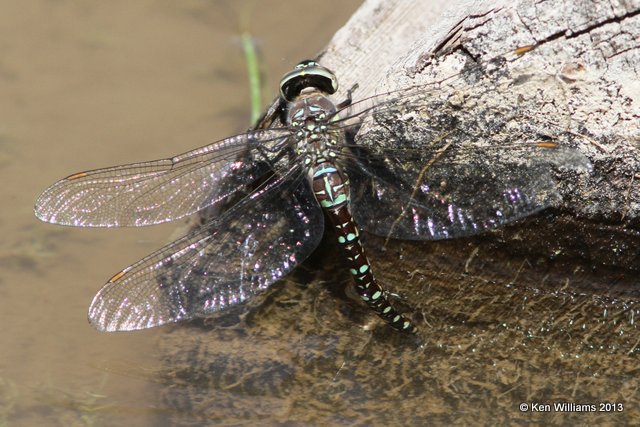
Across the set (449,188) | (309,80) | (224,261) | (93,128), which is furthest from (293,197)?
(93,128)

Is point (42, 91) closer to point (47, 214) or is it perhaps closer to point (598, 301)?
point (47, 214)

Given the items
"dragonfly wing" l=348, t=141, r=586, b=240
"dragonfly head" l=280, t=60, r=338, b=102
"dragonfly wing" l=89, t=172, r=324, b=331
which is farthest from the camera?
"dragonfly head" l=280, t=60, r=338, b=102

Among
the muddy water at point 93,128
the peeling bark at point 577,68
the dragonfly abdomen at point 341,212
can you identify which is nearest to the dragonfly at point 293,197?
the dragonfly abdomen at point 341,212

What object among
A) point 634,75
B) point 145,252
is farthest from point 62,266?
point 634,75

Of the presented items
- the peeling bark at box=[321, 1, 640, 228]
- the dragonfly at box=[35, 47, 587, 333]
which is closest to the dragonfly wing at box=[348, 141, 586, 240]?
the dragonfly at box=[35, 47, 587, 333]

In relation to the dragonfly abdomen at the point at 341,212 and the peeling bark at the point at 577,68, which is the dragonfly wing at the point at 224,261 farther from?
the peeling bark at the point at 577,68

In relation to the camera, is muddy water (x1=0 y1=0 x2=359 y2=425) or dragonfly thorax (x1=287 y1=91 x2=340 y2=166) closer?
dragonfly thorax (x1=287 y1=91 x2=340 y2=166)

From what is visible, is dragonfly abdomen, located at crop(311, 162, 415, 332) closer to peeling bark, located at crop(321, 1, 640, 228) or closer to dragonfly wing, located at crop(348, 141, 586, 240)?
dragonfly wing, located at crop(348, 141, 586, 240)
